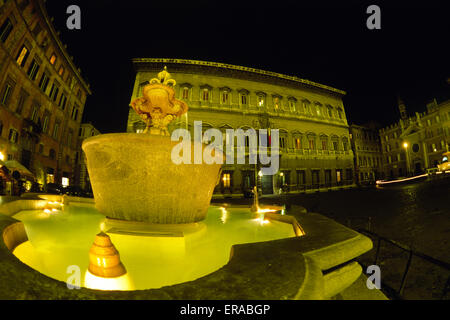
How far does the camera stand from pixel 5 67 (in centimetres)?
1333

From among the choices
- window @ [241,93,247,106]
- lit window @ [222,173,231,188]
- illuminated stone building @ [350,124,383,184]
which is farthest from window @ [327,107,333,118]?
lit window @ [222,173,231,188]

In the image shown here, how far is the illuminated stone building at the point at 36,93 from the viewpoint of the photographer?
45.0 ft

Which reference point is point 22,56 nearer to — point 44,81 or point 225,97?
point 44,81

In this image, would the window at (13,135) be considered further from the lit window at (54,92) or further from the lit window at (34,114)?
the lit window at (54,92)

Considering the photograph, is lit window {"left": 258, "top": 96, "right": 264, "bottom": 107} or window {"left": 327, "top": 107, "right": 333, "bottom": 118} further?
window {"left": 327, "top": 107, "right": 333, "bottom": 118}

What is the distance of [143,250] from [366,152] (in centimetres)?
4319

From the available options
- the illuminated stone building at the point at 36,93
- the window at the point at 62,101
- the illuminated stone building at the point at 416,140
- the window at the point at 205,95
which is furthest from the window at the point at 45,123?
the illuminated stone building at the point at 416,140

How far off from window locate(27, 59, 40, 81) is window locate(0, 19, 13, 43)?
3.00 metres

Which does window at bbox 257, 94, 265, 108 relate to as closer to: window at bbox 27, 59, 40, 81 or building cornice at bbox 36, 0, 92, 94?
building cornice at bbox 36, 0, 92, 94

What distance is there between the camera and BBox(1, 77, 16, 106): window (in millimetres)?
13613

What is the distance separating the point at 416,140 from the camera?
37969 mm

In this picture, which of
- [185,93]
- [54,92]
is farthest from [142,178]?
[54,92]
